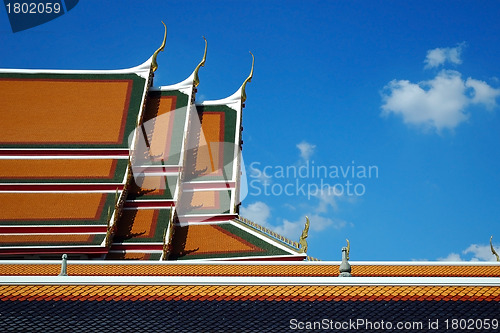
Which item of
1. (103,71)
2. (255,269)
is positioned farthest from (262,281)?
(103,71)

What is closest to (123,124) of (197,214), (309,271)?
(197,214)

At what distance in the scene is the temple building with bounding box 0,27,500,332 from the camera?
10.9 metres

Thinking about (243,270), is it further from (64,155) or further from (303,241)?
(64,155)

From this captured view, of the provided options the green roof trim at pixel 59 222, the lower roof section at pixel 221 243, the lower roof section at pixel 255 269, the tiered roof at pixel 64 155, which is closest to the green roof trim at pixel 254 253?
the lower roof section at pixel 221 243

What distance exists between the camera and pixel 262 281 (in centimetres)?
1167

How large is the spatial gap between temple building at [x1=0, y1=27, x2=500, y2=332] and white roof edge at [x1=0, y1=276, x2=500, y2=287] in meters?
0.02

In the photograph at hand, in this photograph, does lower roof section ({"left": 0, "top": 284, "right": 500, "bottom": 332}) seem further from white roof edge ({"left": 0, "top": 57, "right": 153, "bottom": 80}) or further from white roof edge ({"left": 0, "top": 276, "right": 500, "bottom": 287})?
white roof edge ({"left": 0, "top": 57, "right": 153, "bottom": 80})

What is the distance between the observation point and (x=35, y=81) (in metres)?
34.3

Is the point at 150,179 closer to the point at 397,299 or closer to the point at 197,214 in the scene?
the point at 197,214

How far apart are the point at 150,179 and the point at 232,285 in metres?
19.6

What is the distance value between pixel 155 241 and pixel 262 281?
53.1ft

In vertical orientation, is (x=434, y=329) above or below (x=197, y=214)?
below

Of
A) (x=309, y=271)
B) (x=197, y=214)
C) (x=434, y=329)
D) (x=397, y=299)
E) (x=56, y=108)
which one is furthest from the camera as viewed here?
(x=56, y=108)

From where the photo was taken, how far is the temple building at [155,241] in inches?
431
